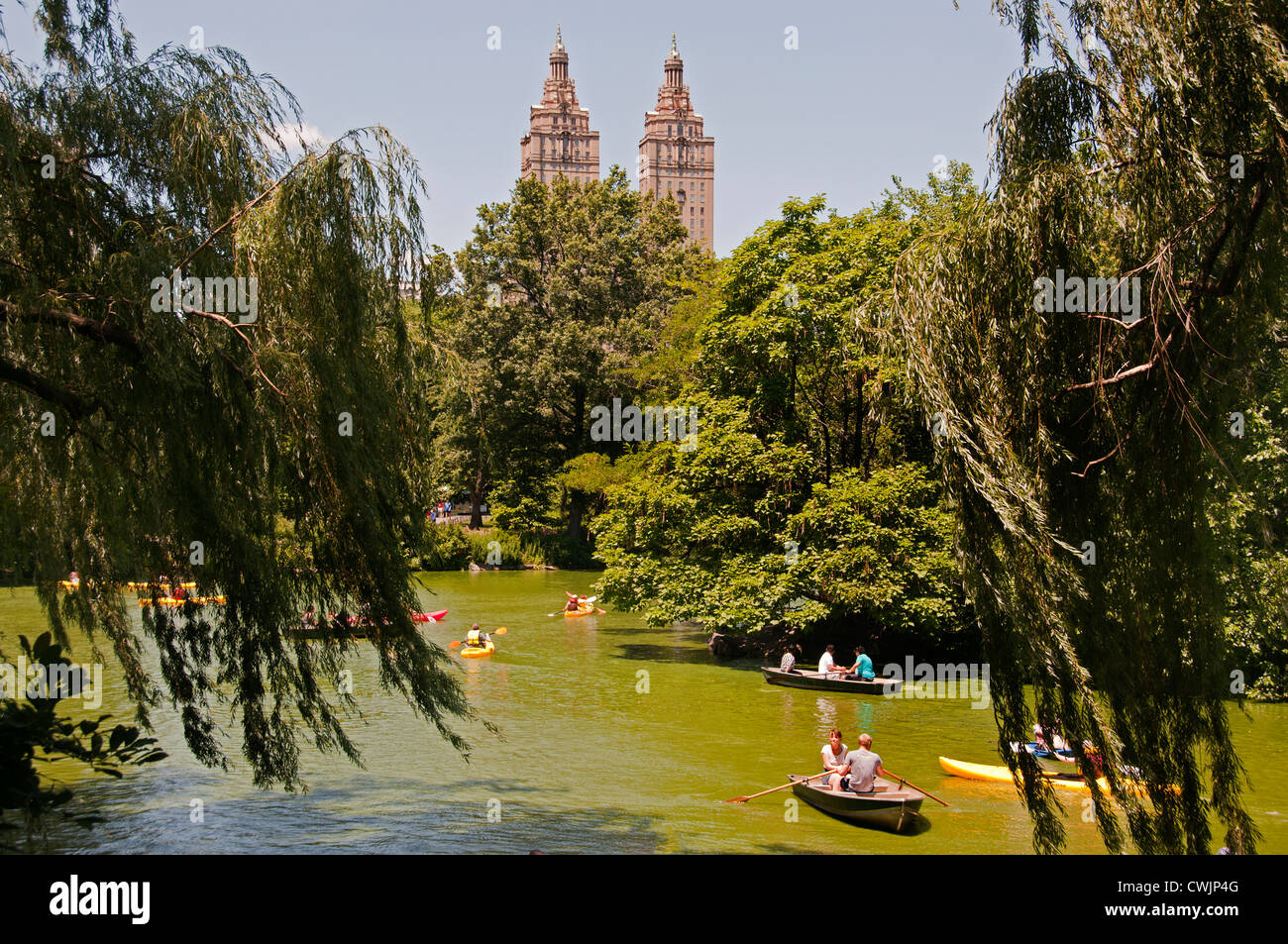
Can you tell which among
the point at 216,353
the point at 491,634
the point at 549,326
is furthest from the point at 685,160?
the point at 216,353

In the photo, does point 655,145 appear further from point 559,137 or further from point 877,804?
point 877,804

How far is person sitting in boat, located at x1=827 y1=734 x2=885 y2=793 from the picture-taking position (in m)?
14.1

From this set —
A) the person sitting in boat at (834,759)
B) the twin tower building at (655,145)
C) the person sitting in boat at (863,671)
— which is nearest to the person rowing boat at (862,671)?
the person sitting in boat at (863,671)

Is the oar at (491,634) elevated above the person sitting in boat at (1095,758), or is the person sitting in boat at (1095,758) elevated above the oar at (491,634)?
the person sitting in boat at (1095,758)

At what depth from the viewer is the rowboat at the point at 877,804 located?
13.7 metres

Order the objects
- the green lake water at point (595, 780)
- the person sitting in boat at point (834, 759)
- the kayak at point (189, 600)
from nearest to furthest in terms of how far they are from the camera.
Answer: the kayak at point (189, 600), the green lake water at point (595, 780), the person sitting in boat at point (834, 759)

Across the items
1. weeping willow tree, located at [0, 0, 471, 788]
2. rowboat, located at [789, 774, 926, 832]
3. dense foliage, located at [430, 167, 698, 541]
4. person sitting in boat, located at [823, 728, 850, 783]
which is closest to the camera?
weeping willow tree, located at [0, 0, 471, 788]

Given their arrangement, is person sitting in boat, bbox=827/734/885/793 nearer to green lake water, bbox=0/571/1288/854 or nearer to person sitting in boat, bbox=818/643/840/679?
green lake water, bbox=0/571/1288/854

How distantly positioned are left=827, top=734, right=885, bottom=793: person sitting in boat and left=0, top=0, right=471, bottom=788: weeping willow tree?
6.45 m

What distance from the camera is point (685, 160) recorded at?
180 meters

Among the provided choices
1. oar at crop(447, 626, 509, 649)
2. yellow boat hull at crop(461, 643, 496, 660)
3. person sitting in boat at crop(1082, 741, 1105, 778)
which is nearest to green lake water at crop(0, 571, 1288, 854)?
yellow boat hull at crop(461, 643, 496, 660)

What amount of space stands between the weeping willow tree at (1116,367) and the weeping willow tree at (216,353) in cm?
470

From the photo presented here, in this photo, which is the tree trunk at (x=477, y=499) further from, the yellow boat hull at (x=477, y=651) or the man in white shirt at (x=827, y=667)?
the man in white shirt at (x=827, y=667)
